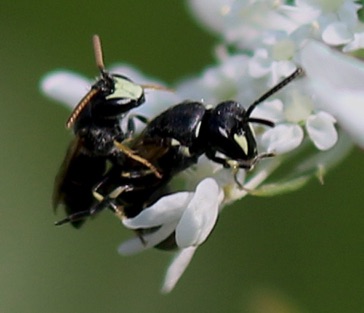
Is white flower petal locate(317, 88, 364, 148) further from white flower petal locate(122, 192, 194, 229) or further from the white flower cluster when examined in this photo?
white flower petal locate(122, 192, 194, 229)

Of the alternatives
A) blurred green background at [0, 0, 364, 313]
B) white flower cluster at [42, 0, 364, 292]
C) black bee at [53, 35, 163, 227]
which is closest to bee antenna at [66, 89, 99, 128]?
black bee at [53, 35, 163, 227]

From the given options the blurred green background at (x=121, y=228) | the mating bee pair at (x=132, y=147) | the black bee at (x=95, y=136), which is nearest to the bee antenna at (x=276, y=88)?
the mating bee pair at (x=132, y=147)

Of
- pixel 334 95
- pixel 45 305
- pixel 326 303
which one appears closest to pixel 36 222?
pixel 45 305

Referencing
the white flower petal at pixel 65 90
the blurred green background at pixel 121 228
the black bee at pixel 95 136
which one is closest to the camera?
the black bee at pixel 95 136

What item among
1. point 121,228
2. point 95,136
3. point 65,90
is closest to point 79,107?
point 95,136

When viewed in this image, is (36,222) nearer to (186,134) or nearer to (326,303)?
(326,303)

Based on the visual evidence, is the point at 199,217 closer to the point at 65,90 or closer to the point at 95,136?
the point at 95,136

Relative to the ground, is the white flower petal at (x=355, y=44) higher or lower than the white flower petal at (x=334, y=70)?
lower

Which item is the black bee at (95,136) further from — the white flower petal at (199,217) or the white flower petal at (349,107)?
the white flower petal at (349,107)
